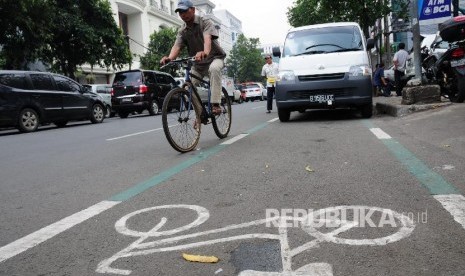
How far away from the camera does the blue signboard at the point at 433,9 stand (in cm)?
988

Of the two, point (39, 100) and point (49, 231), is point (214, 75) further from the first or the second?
point (39, 100)

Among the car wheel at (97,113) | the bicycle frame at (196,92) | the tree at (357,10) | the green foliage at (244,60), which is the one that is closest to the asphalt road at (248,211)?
the bicycle frame at (196,92)

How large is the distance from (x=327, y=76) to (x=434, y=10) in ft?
11.3

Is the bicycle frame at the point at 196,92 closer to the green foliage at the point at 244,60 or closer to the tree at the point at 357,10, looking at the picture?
the tree at the point at 357,10

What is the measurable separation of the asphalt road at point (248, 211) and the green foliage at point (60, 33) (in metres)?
14.8

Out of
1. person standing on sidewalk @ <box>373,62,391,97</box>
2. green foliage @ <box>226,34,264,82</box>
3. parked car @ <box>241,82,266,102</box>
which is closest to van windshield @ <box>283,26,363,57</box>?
person standing on sidewalk @ <box>373,62,391,97</box>

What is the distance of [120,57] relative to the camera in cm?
2555

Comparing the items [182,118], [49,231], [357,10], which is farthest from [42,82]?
[357,10]

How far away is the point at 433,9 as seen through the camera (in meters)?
9.93

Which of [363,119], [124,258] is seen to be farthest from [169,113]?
[363,119]

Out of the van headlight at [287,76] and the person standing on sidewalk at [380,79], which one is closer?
the van headlight at [287,76]

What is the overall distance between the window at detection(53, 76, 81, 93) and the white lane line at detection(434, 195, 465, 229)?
41.5ft

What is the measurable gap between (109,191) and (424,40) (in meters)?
15.5

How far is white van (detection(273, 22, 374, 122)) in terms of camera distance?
8422 millimetres
